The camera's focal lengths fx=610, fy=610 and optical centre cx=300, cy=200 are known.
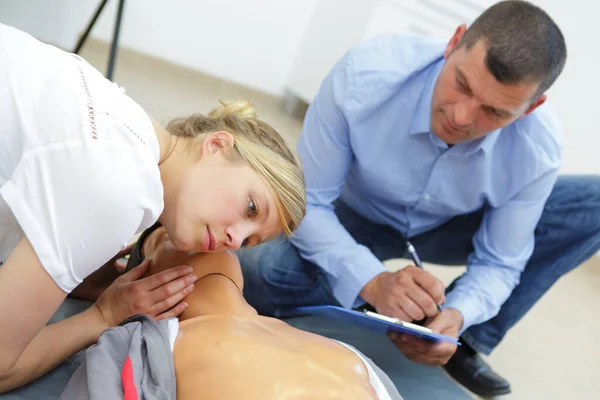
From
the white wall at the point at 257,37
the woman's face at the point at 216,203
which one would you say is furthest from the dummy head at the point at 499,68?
the white wall at the point at 257,37

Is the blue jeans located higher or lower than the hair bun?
lower

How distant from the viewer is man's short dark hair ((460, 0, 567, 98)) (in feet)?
4.05

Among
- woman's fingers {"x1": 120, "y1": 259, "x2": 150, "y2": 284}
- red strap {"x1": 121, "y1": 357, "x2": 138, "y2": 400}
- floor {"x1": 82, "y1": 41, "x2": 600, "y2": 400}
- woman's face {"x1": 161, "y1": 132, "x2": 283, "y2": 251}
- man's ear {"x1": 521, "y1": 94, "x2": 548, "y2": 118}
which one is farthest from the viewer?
floor {"x1": 82, "y1": 41, "x2": 600, "y2": 400}

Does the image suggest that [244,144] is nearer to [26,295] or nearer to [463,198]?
[26,295]

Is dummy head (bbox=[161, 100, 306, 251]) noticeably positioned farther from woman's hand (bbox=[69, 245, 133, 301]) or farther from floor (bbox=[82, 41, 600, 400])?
floor (bbox=[82, 41, 600, 400])

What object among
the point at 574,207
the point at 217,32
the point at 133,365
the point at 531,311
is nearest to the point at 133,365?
the point at 133,365

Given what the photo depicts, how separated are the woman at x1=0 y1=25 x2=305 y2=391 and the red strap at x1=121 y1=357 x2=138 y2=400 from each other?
0.41 feet

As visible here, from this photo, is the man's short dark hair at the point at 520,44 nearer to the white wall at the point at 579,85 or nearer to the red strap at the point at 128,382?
the red strap at the point at 128,382

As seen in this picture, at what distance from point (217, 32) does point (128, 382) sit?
271 centimetres

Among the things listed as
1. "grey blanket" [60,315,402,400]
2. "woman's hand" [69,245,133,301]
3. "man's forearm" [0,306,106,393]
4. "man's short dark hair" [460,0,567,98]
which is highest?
"man's short dark hair" [460,0,567,98]

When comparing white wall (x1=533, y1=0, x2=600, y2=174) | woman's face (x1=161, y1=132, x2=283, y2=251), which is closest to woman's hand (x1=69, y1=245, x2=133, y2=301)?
woman's face (x1=161, y1=132, x2=283, y2=251)

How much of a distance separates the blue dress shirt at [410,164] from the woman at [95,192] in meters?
0.38

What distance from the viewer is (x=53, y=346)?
0.92 m

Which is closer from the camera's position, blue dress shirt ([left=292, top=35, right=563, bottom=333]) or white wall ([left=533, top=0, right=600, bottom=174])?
blue dress shirt ([left=292, top=35, right=563, bottom=333])
